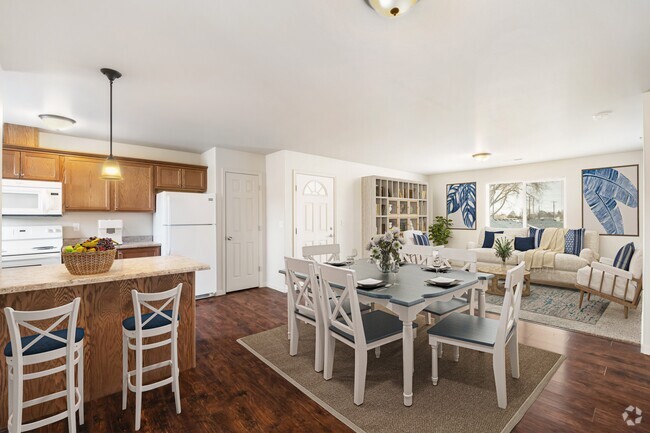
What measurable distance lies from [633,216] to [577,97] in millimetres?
4174

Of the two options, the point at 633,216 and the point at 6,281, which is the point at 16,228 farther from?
the point at 633,216

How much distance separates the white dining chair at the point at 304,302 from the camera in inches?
96.8

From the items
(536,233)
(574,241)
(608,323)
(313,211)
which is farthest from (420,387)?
(536,233)

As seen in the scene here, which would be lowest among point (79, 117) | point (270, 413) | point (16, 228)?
point (270, 413)

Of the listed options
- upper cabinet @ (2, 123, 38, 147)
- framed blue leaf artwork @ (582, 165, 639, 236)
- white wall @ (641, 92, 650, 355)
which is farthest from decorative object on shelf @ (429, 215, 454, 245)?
upper cabinet @ (2, 123, 38, 147)

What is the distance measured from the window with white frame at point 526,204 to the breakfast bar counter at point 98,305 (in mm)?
7177

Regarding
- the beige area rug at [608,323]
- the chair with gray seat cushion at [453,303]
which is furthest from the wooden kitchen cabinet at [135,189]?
the beige area rug at [608,323]

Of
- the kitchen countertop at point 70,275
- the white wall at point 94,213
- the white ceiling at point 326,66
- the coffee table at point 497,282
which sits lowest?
the coffee table at point 497,282

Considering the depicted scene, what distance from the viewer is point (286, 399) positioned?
7.16ft

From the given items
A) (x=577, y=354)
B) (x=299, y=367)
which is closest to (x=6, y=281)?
(x=299, y=367)

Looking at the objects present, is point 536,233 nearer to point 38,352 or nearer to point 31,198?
point 38,352

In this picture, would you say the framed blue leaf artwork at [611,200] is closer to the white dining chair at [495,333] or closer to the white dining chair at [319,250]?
the white dining chair at [495,333]

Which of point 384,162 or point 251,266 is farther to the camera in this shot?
point 384,162

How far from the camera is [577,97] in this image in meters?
2.98
